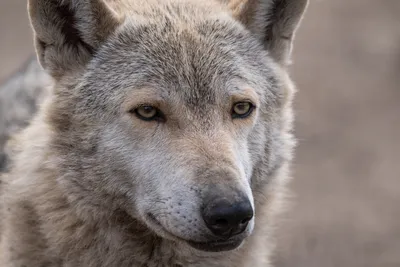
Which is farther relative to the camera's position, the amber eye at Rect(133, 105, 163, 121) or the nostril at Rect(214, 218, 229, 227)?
the amber eye at Rect(133, 105, 163, 121)

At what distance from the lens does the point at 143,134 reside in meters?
4.79

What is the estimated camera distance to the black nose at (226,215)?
4.39 m

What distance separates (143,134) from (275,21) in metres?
1.28

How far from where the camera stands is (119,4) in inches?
211

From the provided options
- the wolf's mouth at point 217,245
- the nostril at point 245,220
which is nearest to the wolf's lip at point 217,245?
the wolf's mouth at point 217,245

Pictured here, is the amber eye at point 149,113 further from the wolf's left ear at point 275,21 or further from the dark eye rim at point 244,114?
the wolf's left ear at point 275,21

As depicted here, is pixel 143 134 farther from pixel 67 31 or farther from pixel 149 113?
pixel 67 31

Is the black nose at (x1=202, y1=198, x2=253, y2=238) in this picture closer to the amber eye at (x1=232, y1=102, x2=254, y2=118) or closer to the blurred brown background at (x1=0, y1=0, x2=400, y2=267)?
the amber eye at (x1=232, y1=102, x2=254, y2=118)

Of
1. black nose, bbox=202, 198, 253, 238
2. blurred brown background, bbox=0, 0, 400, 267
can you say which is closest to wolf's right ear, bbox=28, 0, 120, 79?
black nose, bbox=202, 198, 253, 238

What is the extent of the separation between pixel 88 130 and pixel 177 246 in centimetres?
86

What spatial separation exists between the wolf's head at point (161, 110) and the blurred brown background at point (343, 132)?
3604 millimetres

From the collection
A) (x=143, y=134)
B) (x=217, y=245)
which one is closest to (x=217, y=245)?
(x=217, y=245)

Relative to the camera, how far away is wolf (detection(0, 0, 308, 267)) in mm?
4703

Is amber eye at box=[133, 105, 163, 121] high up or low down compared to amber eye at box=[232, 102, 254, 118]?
down
